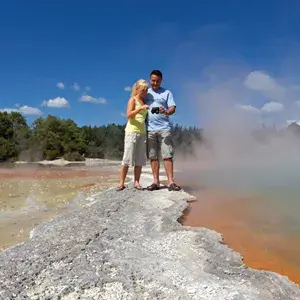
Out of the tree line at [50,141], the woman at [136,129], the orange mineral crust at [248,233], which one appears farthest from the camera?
the tree line at [50,141]

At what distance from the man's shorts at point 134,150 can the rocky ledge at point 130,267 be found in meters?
2.06

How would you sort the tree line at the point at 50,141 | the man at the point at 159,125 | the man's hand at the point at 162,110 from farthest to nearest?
1. the tree line at the point at 50,141
2. the man at the point at 159,125
3. the man's hand at the point at 162,110

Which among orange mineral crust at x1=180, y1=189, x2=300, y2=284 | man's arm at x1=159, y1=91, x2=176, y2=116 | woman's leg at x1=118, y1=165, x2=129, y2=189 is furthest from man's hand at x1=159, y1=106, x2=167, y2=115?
orange mineral crust at x1=180, y1=189, x2=300, y2=284

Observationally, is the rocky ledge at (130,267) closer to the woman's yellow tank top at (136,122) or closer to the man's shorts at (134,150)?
the man's shorts at (134,150)

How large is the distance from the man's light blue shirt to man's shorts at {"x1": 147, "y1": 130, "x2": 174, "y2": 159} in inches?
3.3

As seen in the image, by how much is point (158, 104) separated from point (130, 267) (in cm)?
384

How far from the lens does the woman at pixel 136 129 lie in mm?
5844

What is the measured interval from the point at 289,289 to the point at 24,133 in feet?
158

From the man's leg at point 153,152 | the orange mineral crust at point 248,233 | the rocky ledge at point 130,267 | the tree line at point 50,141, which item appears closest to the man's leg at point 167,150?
the man's leg at point 153,152

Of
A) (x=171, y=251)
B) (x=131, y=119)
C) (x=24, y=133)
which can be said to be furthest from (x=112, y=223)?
(x=24, y=133)

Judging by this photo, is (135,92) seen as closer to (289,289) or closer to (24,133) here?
(289,289)

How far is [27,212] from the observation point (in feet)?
19.5

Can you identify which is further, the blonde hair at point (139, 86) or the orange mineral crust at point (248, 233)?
the blonde hair at point (139, 86)

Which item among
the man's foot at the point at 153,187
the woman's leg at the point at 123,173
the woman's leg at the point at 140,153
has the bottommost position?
the man's foot at the point at 153,187
